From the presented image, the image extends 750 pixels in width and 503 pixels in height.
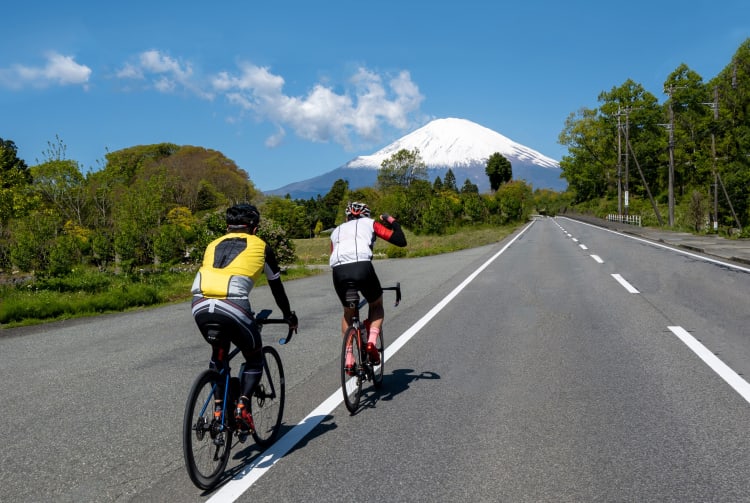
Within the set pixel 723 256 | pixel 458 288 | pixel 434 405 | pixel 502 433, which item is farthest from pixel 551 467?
pixel 723 256

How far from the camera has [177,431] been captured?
4105 mm

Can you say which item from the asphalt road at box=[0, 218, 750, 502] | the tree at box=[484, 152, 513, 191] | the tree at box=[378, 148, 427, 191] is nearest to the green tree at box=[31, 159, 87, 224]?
the asphalt road at box=[0, 218, 750, 502]

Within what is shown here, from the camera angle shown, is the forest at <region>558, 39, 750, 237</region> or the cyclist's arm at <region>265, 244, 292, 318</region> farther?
the forest at <region>558, 39, 750, 237</region>

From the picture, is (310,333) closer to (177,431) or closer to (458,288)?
(177,431)

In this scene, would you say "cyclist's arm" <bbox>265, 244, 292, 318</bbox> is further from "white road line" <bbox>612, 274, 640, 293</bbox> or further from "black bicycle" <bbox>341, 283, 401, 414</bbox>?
"white road line" <bbox>612, 274, 640, 293</bbox>

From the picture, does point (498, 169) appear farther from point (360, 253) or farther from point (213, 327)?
point (213, 327)

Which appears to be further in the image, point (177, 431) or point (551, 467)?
point (177, 431)

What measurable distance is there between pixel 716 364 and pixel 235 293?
479cm

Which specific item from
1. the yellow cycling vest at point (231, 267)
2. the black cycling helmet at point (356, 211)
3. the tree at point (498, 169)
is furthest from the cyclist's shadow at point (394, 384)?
the tree at point (498, 169)

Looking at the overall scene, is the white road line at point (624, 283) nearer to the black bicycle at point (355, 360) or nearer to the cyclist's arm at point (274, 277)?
the black bicycle at point (355, 360)

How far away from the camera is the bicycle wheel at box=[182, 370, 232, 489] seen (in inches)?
118

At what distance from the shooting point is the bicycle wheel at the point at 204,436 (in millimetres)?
2992

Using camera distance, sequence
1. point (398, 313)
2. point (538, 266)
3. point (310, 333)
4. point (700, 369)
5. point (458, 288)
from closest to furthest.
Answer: point (700, 369) < point (310, 333) < point (398, 313) < point (458, 288) < point (538, 266)

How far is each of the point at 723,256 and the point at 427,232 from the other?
41.5m
